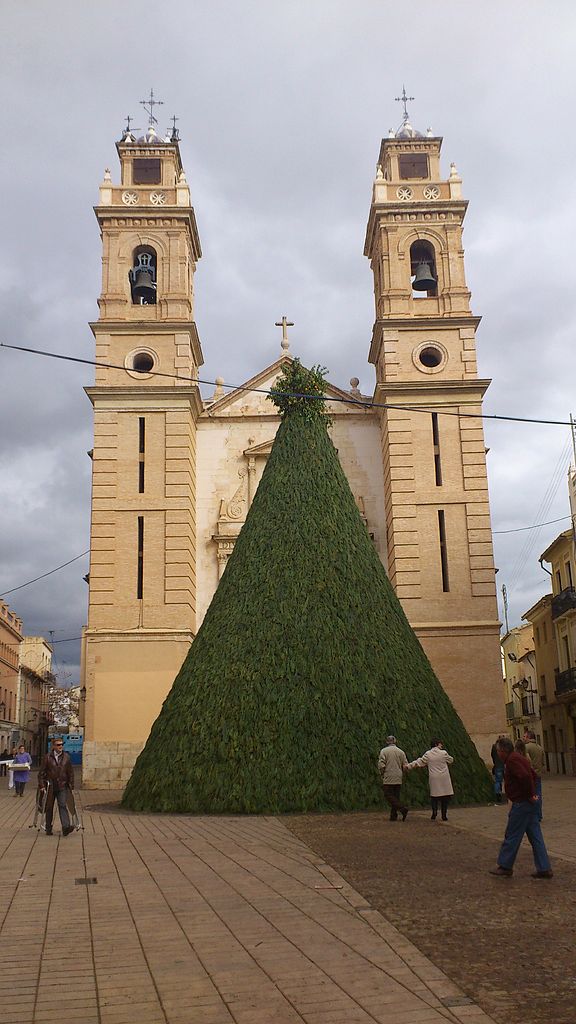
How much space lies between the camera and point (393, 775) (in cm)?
1351

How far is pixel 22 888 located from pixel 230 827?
179 inches

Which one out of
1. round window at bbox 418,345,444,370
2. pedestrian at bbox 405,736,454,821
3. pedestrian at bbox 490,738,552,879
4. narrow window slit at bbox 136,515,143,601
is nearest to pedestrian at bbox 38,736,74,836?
pedestrian at bbox 405,736,454,821

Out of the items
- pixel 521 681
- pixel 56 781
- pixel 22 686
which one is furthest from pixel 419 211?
pixel 22 686

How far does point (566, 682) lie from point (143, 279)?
20.4m

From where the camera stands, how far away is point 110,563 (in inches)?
1044

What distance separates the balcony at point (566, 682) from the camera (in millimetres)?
32781

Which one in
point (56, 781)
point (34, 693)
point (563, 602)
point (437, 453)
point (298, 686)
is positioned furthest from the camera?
point (34, 693)

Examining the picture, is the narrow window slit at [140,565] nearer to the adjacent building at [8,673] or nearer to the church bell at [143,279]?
the church bell at [143,279]

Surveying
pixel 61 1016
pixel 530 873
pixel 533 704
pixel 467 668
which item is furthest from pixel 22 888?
Answer: pixel 533 704

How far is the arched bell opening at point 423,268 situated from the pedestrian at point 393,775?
18842mm

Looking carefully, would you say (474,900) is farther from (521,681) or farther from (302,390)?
(521,681)

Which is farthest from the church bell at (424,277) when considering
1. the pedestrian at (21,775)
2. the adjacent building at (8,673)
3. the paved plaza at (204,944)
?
the adjacent building at (8,673)

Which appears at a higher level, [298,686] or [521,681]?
[521,681]

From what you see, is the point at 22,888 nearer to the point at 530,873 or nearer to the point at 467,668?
the point at 530,873
